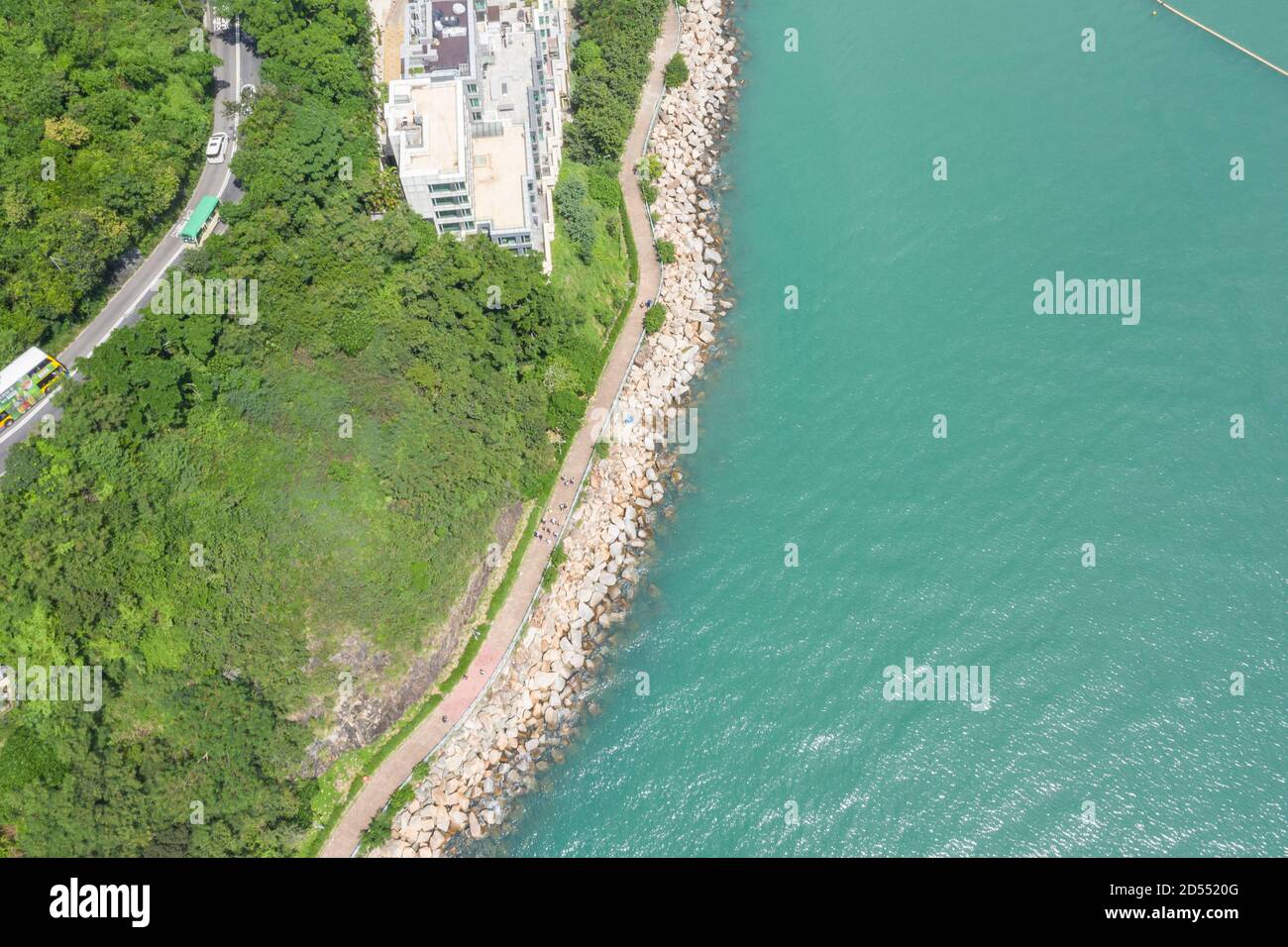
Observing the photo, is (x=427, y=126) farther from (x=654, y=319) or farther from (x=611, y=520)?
(x=611, y=520)

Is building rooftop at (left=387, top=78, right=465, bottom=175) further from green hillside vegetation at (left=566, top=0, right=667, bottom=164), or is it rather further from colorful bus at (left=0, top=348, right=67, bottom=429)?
colorful bus at (left=0, top=348, right=67, bottom=429)

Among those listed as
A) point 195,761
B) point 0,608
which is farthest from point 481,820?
point 0,608

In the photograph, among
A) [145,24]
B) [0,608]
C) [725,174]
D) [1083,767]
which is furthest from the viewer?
[725,174]

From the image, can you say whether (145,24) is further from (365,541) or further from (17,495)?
(365,541)

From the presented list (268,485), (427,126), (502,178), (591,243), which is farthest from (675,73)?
(268,485)

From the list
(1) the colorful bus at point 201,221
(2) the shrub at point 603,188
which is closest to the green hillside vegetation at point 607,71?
(2) the shrub at point 603,188

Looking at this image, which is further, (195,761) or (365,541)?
(365,541)

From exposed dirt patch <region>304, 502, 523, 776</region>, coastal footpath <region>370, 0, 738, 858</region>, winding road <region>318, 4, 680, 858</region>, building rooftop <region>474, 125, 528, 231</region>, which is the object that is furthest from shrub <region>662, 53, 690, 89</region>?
exposed dirt patch <region>304, 502, 523, 776</region>
